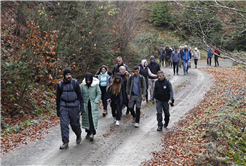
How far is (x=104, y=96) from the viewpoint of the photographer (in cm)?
1038

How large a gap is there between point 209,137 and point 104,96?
488 centimetres

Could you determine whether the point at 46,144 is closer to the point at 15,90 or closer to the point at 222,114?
the point at 15,90

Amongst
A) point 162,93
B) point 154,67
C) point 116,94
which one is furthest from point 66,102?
point 154,67

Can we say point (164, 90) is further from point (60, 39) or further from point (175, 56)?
point (175, 56)

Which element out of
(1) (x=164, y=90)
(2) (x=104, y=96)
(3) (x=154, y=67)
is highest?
(3) (x=154, y=67)

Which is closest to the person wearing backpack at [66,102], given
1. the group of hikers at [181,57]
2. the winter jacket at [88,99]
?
the winter jacket at [88,99]

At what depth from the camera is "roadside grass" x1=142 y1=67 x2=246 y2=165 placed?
19.8ft

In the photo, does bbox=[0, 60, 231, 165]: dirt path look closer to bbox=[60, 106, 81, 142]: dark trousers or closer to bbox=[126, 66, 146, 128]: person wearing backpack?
bbox=[60, 106, 81, 142]: dark trousers

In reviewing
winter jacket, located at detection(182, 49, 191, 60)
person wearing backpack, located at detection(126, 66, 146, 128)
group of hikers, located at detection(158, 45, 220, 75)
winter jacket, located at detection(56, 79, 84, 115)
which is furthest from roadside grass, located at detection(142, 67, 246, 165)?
winter jacket, located at detection(182, 49, 191, 60)

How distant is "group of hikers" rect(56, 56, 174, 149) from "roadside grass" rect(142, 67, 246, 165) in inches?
43.9

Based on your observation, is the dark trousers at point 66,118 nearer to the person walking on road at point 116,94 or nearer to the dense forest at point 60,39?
the person walking on road at point 116,94

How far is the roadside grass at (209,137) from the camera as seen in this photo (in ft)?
19.8

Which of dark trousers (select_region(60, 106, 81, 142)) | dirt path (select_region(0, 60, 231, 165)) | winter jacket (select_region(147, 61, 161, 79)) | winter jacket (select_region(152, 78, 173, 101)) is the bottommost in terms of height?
dirt path (select_region(0, 60, 231, 165))

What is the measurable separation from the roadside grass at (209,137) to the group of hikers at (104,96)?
43.9 inches
